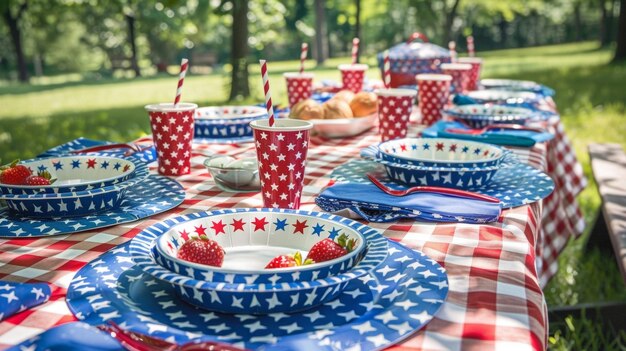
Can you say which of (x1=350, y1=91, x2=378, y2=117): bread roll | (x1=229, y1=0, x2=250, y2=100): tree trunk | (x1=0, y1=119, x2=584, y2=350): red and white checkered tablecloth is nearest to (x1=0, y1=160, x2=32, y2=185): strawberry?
(x1=0, y1=119, x2=584, y2=350): red and white checkered tablecloth

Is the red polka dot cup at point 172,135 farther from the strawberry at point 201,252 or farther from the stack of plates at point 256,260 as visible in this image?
the strawberry at point 201,252

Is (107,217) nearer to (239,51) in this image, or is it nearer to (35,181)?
(35,181)

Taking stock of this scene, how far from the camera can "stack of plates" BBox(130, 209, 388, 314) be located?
2.39 ft

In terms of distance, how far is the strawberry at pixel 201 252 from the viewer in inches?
32.1

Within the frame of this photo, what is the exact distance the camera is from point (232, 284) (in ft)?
2.37

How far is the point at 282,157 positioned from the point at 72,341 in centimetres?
62

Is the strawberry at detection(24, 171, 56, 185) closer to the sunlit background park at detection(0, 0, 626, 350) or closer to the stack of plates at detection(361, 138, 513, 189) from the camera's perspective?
the stack of plates at detection(361, 138, 513, 189)

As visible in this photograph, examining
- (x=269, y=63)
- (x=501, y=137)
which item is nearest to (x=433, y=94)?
(x=501, y=137)

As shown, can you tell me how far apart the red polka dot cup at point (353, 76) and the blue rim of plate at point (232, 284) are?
203 cm

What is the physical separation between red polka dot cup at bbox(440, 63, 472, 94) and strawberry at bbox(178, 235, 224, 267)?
2.32m

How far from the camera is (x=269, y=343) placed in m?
0.70

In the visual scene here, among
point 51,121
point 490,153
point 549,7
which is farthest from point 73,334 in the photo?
point 549,7

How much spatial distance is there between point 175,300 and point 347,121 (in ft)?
4.74

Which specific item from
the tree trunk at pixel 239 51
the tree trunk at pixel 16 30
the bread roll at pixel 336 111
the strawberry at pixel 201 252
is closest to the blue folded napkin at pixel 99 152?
the bread roll at pixel 336 111
